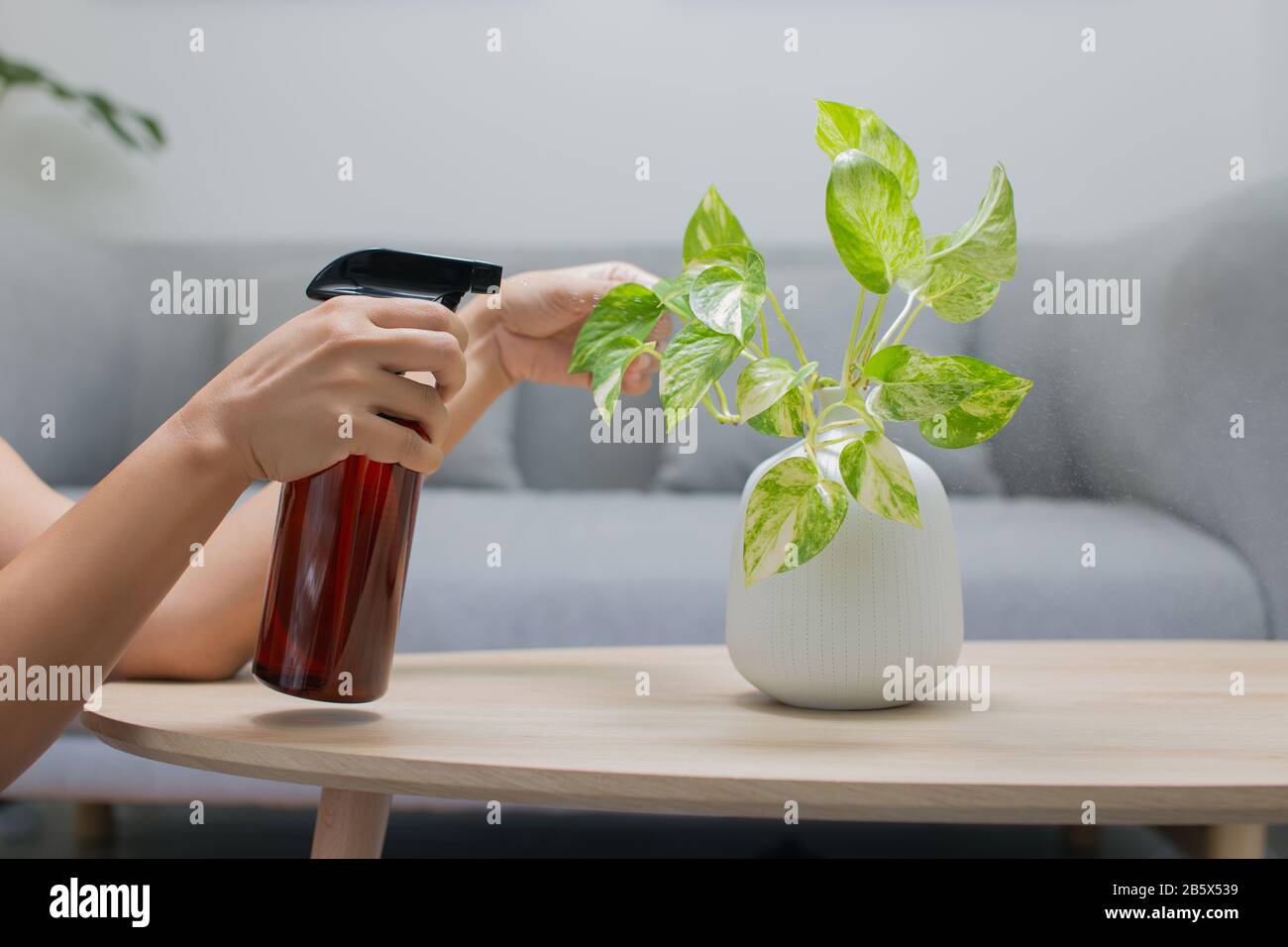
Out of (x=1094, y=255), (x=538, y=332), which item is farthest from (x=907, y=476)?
(x=1094, y=255)

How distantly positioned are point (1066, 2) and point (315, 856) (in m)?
1.74

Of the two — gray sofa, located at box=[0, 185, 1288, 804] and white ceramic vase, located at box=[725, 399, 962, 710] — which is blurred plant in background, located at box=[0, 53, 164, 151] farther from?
white ceramic vase, located at box=[725, 399, 962, 710]

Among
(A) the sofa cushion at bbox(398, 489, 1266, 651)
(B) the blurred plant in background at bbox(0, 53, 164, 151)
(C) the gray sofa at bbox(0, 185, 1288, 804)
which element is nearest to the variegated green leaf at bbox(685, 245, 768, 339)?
(C) the gray sofa at bbox(0, 185, 1288, 804)

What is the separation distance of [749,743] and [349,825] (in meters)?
0.28

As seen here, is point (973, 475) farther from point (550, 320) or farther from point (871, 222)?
point (871, 222)

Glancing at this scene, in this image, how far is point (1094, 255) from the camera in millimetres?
1656

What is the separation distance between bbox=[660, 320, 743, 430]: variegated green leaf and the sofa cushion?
2.42 ft

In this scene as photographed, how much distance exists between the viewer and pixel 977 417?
0.58m

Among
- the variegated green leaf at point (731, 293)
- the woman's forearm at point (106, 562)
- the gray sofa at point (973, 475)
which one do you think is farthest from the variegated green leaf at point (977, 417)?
the gray sofa at point (973, 475)

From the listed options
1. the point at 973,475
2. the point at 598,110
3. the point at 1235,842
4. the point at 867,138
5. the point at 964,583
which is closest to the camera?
the point at 867,138

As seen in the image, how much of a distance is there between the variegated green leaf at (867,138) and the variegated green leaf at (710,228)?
86 millimetres

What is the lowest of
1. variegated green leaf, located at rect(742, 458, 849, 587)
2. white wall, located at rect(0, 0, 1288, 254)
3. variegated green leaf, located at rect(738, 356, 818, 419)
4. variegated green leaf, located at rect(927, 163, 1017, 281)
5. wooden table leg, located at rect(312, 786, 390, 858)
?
wooden table leg, located at rect(312, 786, 390, 858)

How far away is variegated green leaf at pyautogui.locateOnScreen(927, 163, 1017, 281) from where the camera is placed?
1.85ft

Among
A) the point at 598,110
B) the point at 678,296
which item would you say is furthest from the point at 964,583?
the point at 598,110
